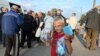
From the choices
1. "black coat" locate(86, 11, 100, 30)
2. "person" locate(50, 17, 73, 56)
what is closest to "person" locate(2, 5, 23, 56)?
"black coat" locate(86, 11, 100, 30)

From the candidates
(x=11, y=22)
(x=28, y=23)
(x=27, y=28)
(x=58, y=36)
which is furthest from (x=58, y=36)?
(x=28, y=23)

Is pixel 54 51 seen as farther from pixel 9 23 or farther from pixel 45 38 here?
pixel 9 23

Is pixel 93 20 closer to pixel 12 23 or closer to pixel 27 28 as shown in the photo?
pixel 27 28

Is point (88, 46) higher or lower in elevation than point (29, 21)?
lower

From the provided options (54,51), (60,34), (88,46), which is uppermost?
(60,34)

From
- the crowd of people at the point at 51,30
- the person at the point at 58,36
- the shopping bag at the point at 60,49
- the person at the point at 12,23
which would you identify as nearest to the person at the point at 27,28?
the crowd of people at the point at 51,30

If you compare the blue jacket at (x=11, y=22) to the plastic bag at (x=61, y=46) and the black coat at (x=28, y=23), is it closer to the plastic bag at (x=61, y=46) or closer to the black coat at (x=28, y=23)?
the black coat at (x=28, y=23)

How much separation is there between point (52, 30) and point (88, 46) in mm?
9083

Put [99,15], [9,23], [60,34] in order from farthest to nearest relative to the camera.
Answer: [99,15], [9,23], [60,34]

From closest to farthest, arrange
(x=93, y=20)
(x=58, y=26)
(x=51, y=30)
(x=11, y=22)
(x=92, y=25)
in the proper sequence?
(x=58, y=26) → (x=51, y=30) → (x=11, y=22) → (x=92, y=25) → (x=93, y=20)

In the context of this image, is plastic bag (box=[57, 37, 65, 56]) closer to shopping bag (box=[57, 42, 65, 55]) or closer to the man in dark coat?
shopping bag (box=[57, 42, 65, 55])

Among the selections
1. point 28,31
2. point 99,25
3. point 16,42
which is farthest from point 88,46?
point 16,42

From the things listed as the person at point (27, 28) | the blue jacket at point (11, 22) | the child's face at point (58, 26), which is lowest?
the person at point (27, 28)

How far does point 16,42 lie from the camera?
9688mm
